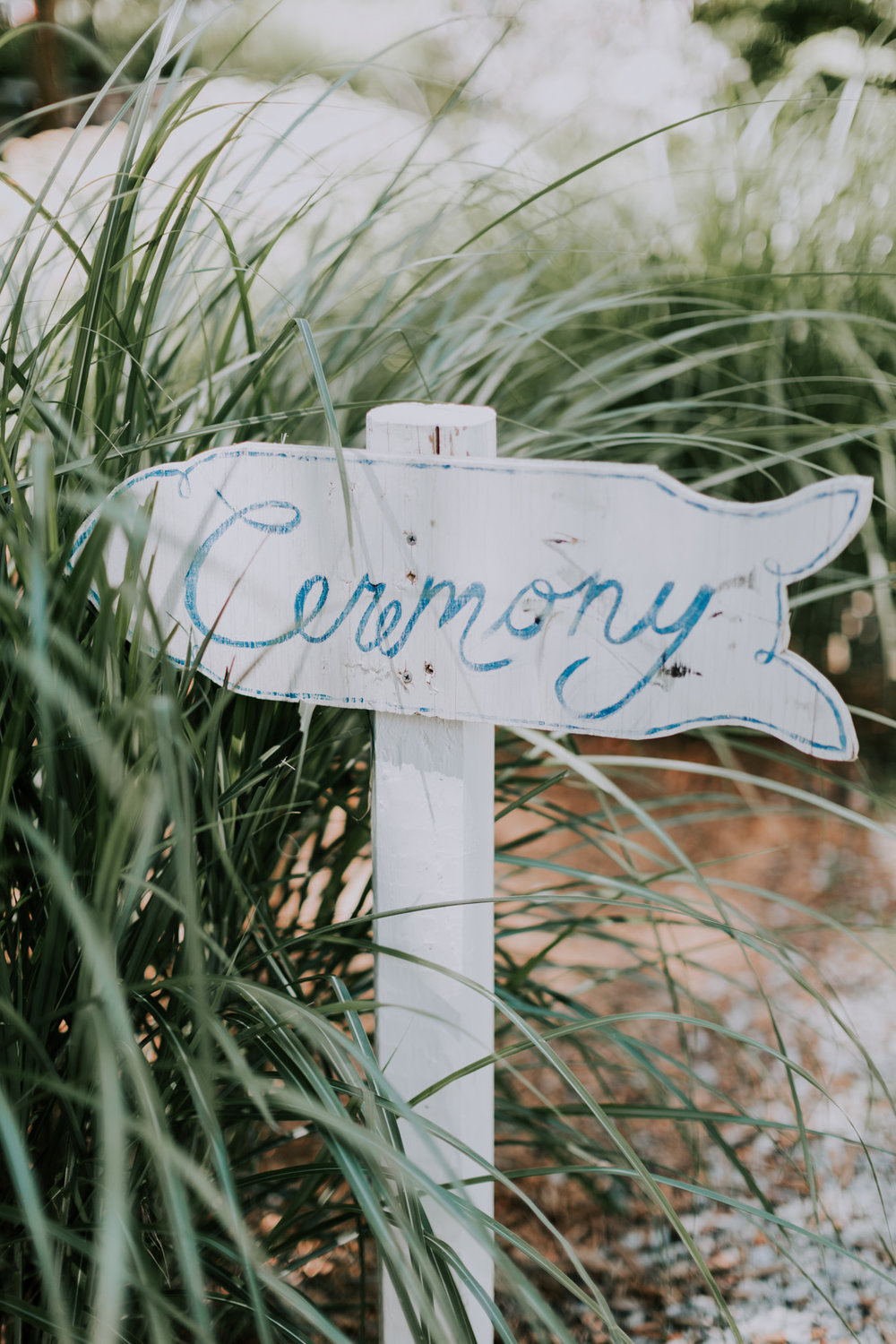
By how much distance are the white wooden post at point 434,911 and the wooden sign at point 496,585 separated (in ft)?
0.12

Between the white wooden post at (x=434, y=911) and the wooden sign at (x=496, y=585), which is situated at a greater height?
the wooden sign at (x=496, y=585)

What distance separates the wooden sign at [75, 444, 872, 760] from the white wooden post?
4 cm

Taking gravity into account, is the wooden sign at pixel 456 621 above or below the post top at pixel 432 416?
below

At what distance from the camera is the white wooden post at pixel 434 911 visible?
2.01 ft

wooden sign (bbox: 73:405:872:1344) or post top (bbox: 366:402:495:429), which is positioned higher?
post top (bbox: 366:402:495:429)

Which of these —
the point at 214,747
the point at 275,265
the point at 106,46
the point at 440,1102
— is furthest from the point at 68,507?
the point at 106,46

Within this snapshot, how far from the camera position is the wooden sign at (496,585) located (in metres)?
0.53

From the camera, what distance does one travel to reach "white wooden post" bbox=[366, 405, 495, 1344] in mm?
612

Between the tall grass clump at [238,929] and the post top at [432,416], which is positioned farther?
the post top at [432,416]

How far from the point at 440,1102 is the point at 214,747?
0.26m

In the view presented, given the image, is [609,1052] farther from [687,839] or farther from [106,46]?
[106,46]

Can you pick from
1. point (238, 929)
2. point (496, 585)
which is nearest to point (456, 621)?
point (496, 585)

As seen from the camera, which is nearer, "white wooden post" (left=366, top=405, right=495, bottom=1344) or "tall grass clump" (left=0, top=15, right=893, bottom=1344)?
"tall grass clump" (left=0, top=15, right=893, bottom=1344)

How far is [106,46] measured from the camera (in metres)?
5.56
